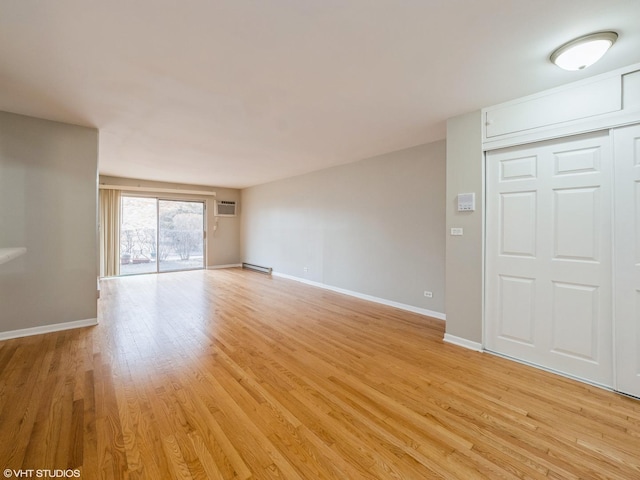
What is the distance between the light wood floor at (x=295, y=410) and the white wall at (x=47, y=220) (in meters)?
0.38

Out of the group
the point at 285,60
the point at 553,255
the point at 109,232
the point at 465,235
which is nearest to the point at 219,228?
the point at 109,232

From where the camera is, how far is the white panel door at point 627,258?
210 centimetres

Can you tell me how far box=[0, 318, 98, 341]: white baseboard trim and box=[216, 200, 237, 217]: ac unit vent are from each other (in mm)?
5251

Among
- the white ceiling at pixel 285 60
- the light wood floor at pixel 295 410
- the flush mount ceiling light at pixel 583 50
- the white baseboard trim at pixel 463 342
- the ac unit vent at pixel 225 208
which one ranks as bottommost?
the light wood floor at pixel 295 410

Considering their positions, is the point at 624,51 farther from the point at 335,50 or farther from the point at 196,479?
the point at 196,479

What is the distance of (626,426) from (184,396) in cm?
299

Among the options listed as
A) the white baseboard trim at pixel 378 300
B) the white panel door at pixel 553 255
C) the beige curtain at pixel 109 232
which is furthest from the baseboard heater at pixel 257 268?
the white panel door at pixel 553 255

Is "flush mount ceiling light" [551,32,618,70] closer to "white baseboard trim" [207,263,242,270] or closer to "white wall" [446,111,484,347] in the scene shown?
"white wall" [446,111,484,347]

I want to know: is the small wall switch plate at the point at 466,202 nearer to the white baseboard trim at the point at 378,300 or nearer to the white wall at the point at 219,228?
the white baseboard trim at the point at 378,300

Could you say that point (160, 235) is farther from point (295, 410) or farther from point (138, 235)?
point (295, 410)

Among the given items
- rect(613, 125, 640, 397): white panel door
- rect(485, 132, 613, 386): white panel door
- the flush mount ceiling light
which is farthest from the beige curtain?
rect(613, 125, 640, 397): white panel door

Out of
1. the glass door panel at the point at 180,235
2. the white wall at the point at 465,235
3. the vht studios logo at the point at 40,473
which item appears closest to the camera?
the vht studios logo at the point at 40,473

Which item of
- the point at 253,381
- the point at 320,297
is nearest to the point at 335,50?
the point at 253,381

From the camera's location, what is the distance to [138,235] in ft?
24.0
